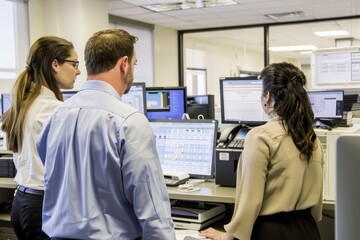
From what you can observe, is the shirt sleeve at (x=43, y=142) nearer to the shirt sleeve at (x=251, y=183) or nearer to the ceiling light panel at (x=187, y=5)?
the shirt sleeve at (x=251, y=183)

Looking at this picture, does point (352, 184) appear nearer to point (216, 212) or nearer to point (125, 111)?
point (125, 111)

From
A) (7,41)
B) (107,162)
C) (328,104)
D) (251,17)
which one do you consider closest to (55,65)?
(107,162)

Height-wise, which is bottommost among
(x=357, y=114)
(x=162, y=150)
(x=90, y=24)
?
(x=162, y=150)

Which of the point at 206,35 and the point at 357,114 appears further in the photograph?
the point at 206,35

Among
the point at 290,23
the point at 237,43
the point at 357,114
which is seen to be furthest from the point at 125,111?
the point at 237,43

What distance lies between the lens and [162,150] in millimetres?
2508

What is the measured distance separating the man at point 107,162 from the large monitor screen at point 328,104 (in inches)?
53.3

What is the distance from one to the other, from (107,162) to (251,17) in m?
6.10

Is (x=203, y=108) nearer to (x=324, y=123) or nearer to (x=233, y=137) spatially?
(x=233, y=137)

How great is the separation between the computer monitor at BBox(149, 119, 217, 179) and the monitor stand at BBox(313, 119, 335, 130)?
1.76 ft

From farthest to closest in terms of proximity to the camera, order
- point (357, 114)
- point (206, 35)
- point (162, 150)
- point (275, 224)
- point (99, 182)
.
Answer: point (206, 35) < point (357, 114) < point (162, 150) < point (275, 224) < point (99, 182)

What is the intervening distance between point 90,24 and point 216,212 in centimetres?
345

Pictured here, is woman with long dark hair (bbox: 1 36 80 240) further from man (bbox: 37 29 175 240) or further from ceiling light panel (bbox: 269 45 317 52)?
ceiling light panel (bbox: 269 45 317 52)

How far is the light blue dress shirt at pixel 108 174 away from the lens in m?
1.17
